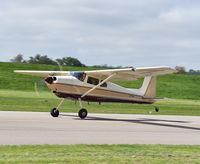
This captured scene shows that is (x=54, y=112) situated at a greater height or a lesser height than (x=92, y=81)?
lesser

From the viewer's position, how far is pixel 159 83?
257 ft

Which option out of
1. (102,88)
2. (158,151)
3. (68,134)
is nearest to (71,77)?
(102,88)

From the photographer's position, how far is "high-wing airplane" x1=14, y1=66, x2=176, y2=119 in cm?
2436

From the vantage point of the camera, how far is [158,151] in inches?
494

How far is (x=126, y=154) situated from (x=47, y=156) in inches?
74.5

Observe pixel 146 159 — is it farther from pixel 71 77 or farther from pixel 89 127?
pixel 71 77

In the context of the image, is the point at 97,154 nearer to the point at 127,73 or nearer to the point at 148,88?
the point at 127,73

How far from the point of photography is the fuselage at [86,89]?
2448 cm

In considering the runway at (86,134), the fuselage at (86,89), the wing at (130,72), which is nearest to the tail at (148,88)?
the fuselage at (86,89)

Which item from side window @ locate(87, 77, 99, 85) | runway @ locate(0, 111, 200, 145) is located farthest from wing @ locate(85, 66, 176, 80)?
runway @ locate(0, 111, 200, 145)

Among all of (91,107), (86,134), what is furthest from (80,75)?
(91,107)

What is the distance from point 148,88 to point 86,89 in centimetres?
447

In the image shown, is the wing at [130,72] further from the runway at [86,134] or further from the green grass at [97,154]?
the green grass at [97,154]

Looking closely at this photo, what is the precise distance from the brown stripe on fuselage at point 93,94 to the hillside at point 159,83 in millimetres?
38306
